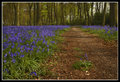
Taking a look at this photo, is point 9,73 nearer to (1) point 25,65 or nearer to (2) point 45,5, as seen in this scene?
(1) point 25,65

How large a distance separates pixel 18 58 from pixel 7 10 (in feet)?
92.9

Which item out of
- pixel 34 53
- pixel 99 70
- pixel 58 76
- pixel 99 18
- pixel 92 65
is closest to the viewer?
pixel 58 76

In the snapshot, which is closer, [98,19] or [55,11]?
[55,11]

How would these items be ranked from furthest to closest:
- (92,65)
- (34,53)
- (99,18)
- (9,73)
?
1. (99,18)
2. (34,53)
3. (92,65)
4. (9,73)

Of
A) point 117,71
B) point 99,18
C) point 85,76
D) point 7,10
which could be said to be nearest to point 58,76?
point 85,76

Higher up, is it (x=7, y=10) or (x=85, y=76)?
(x=7, y=10)

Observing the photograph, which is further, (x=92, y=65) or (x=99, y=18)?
(x=99, y=18)

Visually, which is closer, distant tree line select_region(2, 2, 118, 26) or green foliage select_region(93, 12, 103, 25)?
distant tree line select_region(2, 2, 118, 26)

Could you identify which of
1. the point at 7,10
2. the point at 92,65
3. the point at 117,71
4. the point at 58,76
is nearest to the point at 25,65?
the point at 58,76

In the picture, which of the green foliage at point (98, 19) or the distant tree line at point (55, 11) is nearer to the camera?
the distant tree line at point (55, 11)

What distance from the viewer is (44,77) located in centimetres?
311

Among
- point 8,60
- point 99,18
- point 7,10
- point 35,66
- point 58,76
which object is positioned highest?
point 7,10

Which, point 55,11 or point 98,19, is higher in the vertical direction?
point 55,11

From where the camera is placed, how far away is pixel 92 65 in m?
3.77
